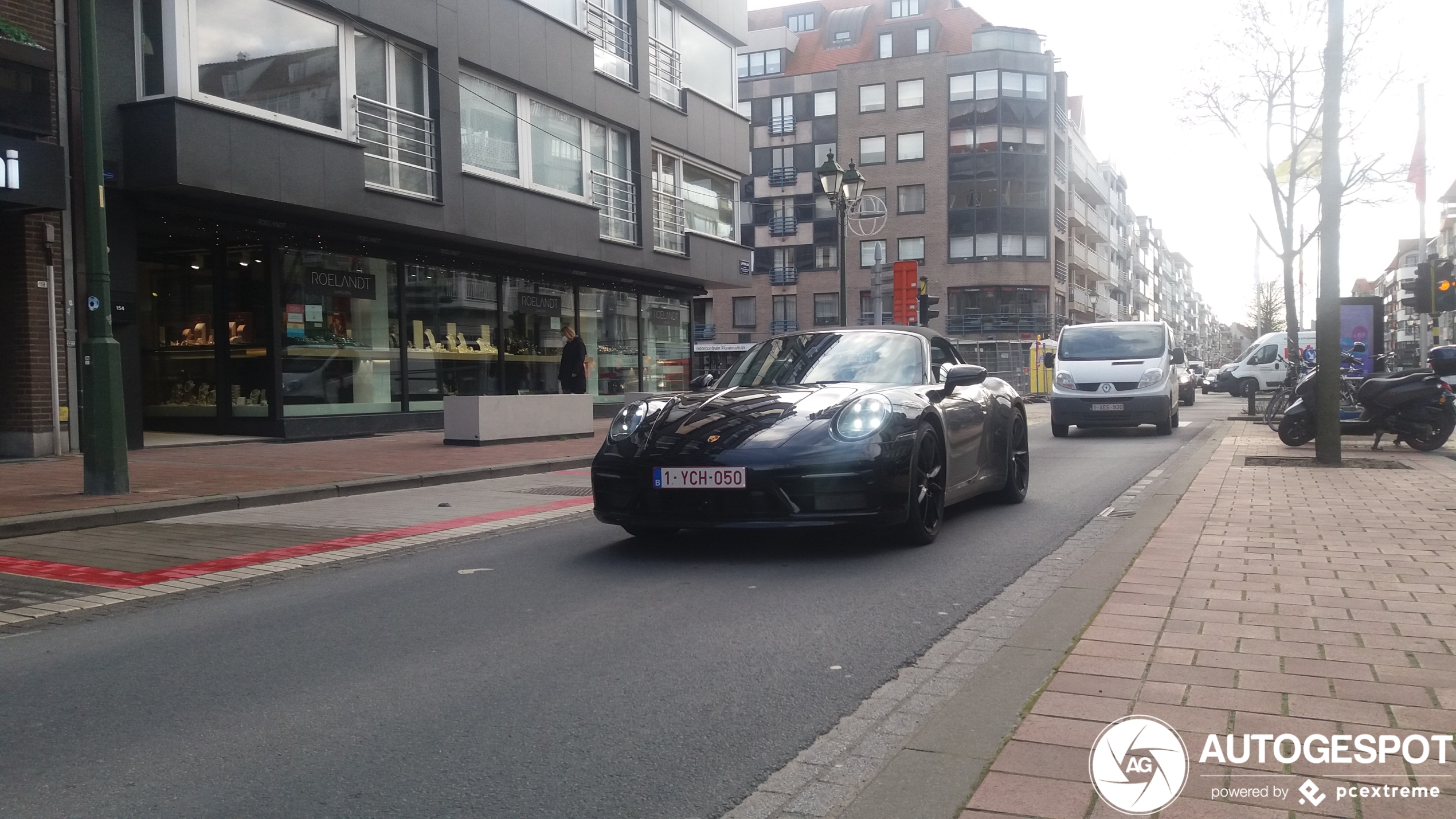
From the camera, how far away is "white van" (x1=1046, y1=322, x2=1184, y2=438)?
16656mm

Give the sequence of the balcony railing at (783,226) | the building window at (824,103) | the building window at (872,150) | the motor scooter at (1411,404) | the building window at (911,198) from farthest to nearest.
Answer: the balcony railing at (783,226) < the building window at (824,103) < the building window at (872,150) < the building window at (911,198) < the motor scooter at (1411,404)

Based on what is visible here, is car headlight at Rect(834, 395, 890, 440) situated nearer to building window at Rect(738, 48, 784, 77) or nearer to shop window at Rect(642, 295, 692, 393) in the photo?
shop window at Rect(642, 295, 692, 393)

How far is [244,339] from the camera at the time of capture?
16.6 meters

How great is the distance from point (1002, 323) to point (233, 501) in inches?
2268

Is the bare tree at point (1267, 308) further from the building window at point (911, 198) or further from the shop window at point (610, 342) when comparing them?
the shop window at point (610, 342)

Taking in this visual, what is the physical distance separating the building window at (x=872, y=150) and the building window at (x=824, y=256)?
18.2 feet

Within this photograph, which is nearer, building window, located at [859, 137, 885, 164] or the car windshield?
the car windshield

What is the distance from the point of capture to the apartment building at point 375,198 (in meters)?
14.1

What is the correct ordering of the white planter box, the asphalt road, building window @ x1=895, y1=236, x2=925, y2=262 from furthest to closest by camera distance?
building window @ x1=895, y1=236, x2=925, y2=262 → the white planter box → the asphalt road

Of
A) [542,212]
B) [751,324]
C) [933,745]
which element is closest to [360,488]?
[933,745]

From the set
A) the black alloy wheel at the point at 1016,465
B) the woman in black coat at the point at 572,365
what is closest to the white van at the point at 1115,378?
the woman in black coat at the point at 572,365

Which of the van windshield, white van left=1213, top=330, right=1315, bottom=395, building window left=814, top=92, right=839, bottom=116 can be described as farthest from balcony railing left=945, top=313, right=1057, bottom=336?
the van windshield

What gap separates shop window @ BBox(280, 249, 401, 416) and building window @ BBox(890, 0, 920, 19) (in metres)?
58.9

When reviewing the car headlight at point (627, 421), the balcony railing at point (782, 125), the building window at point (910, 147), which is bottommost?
the car headlight at point (627, 421)
